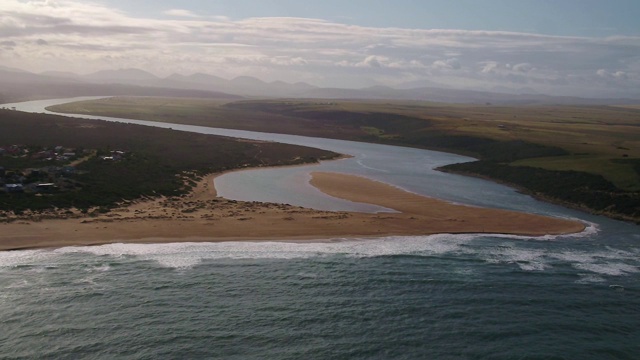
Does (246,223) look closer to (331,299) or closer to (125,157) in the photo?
(331,299)

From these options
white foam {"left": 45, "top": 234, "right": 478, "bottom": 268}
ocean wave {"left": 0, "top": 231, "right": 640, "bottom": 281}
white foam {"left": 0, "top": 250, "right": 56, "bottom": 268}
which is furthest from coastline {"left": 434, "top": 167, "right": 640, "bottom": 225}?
white foam {"left": 0, "top": 250, "right": 56, "bottom": 268}

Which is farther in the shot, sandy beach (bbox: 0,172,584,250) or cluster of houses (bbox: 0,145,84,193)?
cluster of houses (bbox: 0,145,84,193)

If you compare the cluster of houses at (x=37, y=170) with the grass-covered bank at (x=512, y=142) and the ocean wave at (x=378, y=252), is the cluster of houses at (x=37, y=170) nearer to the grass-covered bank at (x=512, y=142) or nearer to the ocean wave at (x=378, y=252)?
the ocean wave at (x=378, y=252)

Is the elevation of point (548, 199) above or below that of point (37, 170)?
below

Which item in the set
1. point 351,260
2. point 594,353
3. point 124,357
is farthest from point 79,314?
point 594,353

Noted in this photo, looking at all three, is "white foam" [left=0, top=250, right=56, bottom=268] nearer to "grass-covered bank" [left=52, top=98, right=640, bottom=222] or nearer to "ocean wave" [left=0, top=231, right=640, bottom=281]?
"ocean wave" [left=0, top=231, right=640, bottom=281]

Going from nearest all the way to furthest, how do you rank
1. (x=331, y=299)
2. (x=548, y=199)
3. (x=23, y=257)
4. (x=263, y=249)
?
(x=331, y=299)
(x=23, y=257)
(x=263, y=249)
(x=548, y=199)

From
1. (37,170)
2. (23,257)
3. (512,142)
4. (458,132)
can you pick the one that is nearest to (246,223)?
(23,257)

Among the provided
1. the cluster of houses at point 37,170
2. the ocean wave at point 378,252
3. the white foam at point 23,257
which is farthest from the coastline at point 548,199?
the cluster of houses at point 37,170
